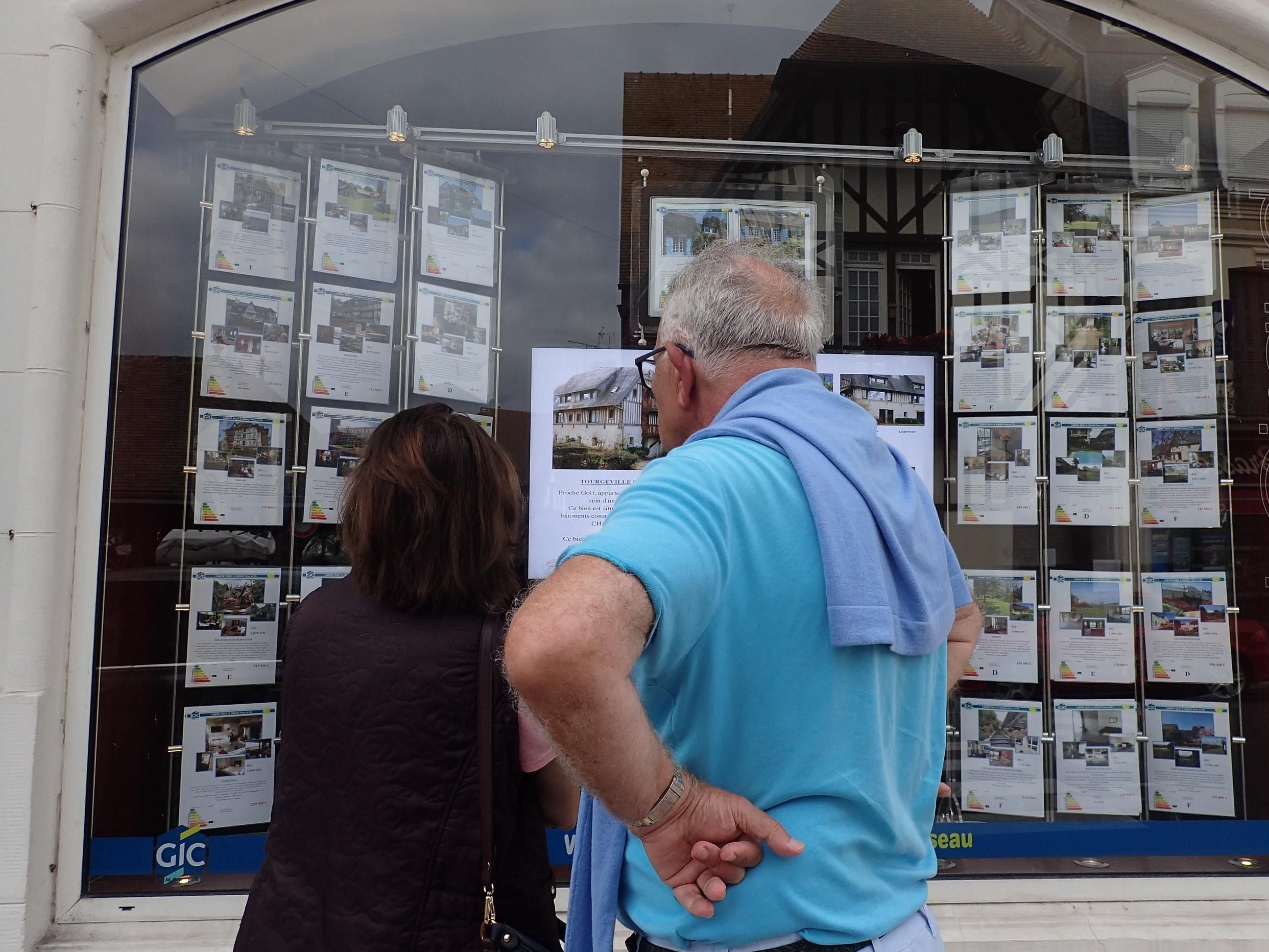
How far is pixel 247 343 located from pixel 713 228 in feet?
6.38

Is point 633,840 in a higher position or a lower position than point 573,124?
lower

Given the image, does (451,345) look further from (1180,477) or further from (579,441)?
(1180,477)

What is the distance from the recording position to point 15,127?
317cm

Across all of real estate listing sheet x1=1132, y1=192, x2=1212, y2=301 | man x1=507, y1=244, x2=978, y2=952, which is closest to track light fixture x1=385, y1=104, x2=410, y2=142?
man x1=507, y1=244, x2=978, y2=952

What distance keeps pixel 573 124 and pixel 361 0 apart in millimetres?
963

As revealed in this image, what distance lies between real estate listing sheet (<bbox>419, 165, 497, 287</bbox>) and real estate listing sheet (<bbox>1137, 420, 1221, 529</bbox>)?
2.87 meters

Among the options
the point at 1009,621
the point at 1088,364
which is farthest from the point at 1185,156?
the point at 1009,621

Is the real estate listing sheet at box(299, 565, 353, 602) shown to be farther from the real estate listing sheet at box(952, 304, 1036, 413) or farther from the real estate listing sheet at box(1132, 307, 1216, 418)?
the real estate listing sheet at box(1132, 307, 1216, 418)

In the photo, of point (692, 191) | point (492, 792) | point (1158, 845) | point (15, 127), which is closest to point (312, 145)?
point (15, 127)

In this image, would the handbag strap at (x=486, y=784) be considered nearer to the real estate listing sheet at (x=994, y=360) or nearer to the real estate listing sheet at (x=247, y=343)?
the real estate listing sheet at (x=247, y=343)

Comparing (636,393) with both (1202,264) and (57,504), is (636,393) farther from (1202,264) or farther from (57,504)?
(1202,264)

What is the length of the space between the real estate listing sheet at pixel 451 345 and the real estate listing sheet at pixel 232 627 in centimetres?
98

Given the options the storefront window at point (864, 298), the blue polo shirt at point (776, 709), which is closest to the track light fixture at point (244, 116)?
the storefront window at point (864, 298)

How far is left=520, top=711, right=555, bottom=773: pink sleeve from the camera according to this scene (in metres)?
1.79
